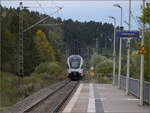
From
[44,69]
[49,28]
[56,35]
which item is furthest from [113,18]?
[49,28]

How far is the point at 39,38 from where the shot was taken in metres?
78.1

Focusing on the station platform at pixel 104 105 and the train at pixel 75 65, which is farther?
the train at pixel 75 65

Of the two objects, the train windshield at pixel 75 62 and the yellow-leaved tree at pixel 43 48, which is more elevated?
the yellow-leaved tree at pixel 43 48

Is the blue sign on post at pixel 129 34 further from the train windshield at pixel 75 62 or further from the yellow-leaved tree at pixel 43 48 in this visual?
the yellow-leaved tree at pixel 43 48

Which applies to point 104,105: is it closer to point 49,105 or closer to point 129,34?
point 49,105

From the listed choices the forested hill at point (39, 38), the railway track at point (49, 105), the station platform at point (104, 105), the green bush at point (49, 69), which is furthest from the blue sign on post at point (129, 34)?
the green bush at point (49, 69)

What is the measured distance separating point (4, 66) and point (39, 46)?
Answer: 1008 inches

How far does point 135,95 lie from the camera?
23.0 m

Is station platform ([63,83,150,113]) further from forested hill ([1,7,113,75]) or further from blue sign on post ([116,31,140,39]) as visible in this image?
forested hill ([1,7,113,75])

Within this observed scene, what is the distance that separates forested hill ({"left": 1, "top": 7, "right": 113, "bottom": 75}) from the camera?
180 feet

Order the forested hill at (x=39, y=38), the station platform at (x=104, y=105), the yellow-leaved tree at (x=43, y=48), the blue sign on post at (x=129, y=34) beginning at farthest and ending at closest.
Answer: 1. the yellow-leaved tree at (x=43, y=48)
2. the forested hill at (x=39, y=38)
3. the blue sign on post at (x=129, y=34)
4. the station platform at (x=104, y=105)

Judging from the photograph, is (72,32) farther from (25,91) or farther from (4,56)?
(25,91)

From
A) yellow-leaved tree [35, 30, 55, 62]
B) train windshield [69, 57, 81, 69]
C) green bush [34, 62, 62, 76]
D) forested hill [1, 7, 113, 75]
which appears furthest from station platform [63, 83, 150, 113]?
yellow-leaved tree [35, 30, 55, 62]

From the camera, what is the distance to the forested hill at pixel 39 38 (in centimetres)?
5497
